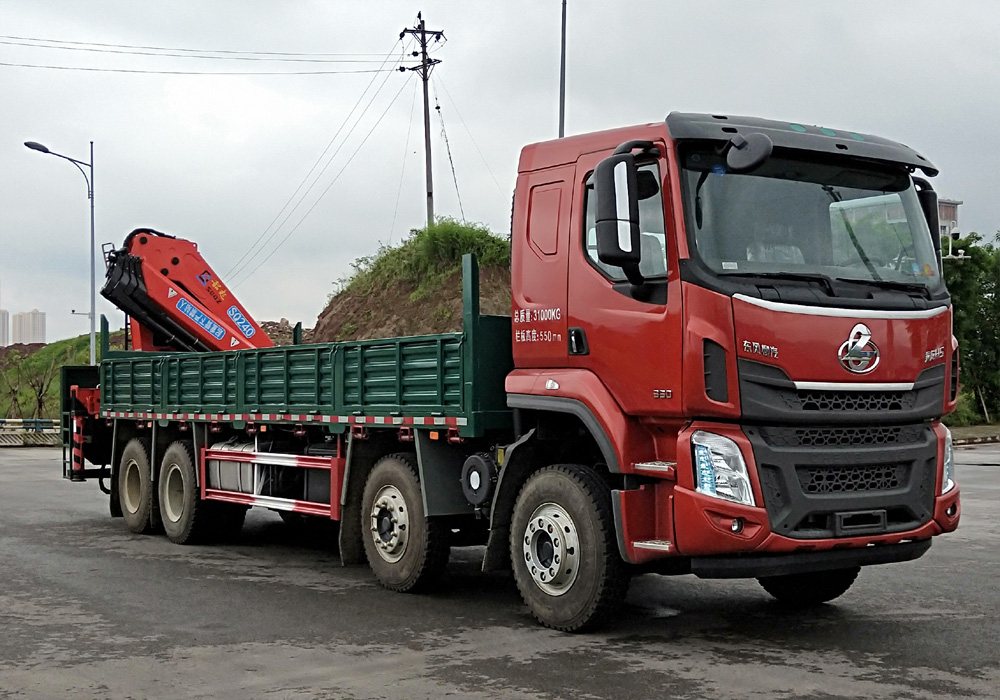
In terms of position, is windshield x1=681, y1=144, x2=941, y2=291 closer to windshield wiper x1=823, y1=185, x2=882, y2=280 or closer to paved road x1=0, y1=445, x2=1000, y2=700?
windshield wiper x1=823, y1=185, x2=882, y2=280

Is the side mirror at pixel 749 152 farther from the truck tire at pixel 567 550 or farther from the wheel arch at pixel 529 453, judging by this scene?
the truck tire at pixel 567 550

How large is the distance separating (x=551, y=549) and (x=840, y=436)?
188 centimetres

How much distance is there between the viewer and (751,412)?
6.58 metres

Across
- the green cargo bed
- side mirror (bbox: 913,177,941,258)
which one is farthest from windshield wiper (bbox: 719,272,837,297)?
the green cargo bed

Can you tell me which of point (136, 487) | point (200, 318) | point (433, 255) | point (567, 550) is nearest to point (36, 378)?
point (433, 255)

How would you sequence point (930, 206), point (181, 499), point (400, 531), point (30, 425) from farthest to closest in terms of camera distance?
point (30, 425)
point (181, 499)
point (400, 531)
point (930, 206)

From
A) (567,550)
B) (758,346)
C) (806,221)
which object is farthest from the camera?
(567,550)

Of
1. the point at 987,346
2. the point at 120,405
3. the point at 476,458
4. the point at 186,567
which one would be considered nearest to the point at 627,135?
the point at 476,458

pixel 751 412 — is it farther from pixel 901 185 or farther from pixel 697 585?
pixel 697 585

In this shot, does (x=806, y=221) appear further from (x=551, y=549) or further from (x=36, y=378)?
(x=36, y=378)

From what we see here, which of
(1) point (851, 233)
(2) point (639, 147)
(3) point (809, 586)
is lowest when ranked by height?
(3) point (809, 586)

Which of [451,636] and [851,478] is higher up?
[851,478]

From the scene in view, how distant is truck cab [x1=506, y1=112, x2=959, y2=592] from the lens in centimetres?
662

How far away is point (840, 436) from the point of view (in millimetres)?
6879
